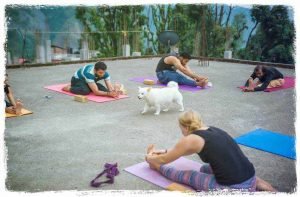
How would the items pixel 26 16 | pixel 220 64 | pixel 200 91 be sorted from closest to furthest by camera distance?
pixel 200 91
pixel 26 16
pixel 220 64

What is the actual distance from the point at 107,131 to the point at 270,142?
2.23 m

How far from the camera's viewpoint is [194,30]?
1644cm

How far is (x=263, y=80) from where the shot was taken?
320 inches

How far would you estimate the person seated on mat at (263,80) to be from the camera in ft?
26.1

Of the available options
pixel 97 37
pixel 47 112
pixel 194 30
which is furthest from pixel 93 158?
pixel 97 37

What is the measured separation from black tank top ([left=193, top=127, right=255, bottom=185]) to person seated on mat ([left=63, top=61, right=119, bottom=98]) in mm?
4234

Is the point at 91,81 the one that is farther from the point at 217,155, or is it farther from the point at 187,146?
the point at 217,155

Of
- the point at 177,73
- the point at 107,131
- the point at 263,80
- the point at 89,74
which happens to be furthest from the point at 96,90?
the point at 263,80

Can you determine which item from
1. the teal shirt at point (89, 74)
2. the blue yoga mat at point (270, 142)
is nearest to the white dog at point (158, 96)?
the blue yoga mat at point (270, 142)

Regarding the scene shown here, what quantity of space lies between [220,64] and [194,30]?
395 cm

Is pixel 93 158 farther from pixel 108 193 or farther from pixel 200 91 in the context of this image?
pixel 200 91

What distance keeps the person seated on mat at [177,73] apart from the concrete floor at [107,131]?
429 millimetres

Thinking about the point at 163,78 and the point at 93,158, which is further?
the point at 163,78

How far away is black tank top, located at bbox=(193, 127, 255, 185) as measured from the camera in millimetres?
2984
